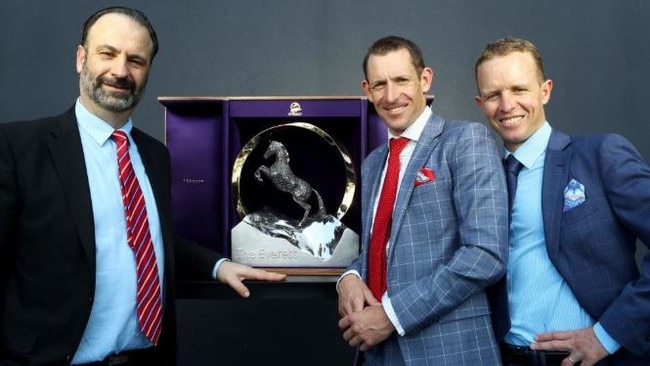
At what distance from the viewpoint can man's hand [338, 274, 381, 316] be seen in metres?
1.18

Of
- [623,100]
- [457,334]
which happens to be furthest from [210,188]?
[623,100]

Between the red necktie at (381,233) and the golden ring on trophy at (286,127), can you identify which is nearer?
the red necktie at (381,233)

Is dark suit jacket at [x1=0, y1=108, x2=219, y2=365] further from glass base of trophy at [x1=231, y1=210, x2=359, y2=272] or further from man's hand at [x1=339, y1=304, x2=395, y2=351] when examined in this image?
man's hand at [x1=339, y1=304, x2=395, y2=351]

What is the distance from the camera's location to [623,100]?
6.98ft

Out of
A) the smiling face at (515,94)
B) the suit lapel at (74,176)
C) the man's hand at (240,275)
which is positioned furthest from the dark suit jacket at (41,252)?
the smiling face at (515,94)

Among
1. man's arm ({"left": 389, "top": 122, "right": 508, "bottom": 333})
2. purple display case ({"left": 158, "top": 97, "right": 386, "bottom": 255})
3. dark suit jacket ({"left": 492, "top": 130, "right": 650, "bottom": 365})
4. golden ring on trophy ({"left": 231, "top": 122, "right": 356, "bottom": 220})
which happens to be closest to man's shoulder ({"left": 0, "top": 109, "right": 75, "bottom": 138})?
purple display case ({"left": 158, "top": 97, "right": 386, "bottom": 255})

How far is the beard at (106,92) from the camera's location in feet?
4.17

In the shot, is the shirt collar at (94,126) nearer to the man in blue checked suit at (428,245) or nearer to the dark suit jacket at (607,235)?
the man in blue checked suit at (428,245)

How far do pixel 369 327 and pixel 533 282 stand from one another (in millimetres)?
316

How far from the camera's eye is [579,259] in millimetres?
1094

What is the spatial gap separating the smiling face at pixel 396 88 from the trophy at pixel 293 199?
0.25 m

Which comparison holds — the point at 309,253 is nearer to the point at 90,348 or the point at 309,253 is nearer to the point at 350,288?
the point at 350,288

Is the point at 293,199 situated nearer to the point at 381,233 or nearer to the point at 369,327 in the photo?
the point at 381,233

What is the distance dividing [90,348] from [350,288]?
0.52m
